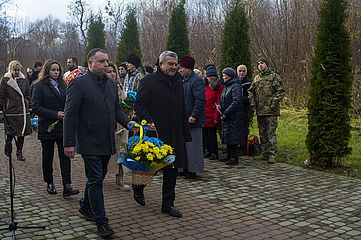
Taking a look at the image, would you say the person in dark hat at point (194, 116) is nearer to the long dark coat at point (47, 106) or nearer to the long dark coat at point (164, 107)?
the long dark coat at point (164, 107)

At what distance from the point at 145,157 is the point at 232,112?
151 inches

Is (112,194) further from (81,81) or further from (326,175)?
(326,175)

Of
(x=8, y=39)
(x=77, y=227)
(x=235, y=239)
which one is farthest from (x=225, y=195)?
(x=8, y=39)

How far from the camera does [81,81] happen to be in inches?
209

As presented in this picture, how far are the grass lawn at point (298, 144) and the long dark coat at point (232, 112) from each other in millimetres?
1247

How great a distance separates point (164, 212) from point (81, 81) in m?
1.98

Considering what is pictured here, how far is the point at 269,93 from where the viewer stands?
30.5ft

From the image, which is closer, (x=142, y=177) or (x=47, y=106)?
→ (x=142, y=177)

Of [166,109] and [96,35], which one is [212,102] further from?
[96,35]

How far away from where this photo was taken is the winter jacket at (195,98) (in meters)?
8.12

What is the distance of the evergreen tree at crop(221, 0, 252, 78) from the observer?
Result: 11355 mm

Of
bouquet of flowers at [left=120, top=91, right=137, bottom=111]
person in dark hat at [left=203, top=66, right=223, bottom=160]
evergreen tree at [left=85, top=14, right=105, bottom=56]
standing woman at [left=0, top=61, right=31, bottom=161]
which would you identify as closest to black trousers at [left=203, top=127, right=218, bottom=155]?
person in dark hat at [left=203, top=66, right=223, bottom=160]

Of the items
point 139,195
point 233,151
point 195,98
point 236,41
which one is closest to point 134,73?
point 195,98

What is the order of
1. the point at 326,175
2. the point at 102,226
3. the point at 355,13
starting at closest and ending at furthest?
1. the point at 102,226
2. the point at 326,175
3. the point at 355,13
